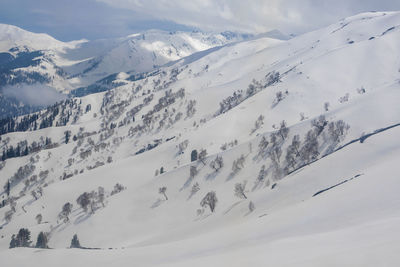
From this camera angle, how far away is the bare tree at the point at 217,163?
131788 millimetres

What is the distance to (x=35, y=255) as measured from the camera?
5459 cm

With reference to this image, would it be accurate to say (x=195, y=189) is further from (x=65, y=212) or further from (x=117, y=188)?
(x=65, y=212)

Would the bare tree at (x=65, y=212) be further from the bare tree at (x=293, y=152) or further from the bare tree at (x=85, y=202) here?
the bare tree at (x=293, y=152)

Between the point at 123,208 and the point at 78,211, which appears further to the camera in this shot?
the point at 78,211

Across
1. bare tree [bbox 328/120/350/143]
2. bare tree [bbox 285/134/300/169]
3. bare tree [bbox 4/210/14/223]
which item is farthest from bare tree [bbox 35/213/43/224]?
bare tree [bbox 328/120/350/143]

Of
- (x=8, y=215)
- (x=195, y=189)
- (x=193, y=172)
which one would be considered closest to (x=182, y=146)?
(x=193, y=172)

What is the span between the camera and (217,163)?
440ft

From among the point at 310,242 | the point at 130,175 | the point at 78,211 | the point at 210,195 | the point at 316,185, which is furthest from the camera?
the point at 130,175

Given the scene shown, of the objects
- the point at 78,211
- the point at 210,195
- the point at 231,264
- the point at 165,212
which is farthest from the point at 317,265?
the point at 78,211

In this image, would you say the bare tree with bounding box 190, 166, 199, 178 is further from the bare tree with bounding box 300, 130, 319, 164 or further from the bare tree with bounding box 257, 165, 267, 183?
the bare tree with bounding box 300, 130, 319, 164

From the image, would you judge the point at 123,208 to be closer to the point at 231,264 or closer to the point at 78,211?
the point at 78,211

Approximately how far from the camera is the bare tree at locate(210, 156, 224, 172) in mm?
131788

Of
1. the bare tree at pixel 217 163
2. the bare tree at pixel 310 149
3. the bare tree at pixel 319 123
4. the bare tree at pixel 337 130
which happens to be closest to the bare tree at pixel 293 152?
the bare tree at pixel 310 149

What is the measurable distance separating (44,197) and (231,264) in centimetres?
15654
